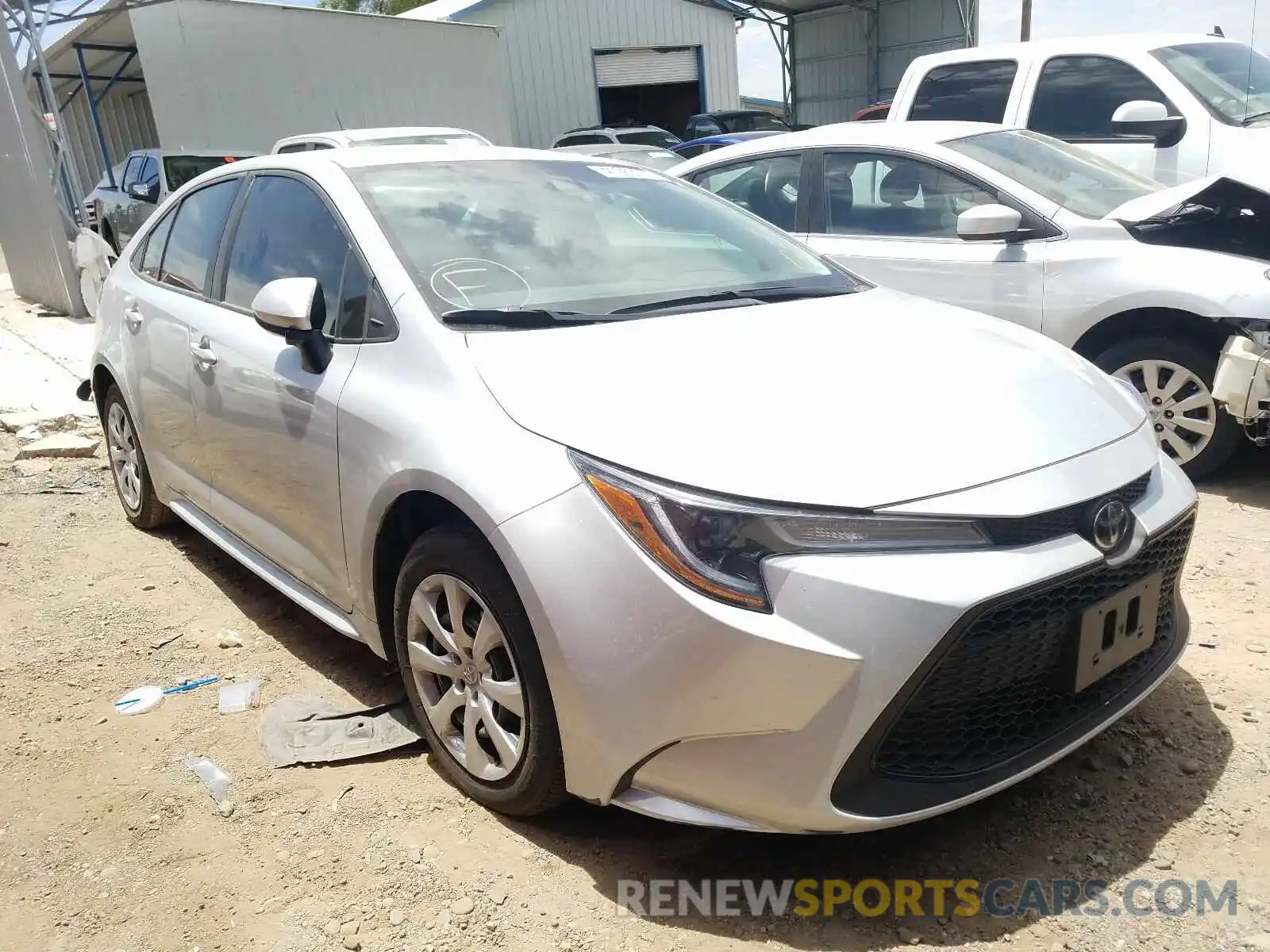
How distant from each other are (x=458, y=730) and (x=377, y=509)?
591mm

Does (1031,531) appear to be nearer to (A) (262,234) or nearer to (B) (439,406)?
(B) (439,406)

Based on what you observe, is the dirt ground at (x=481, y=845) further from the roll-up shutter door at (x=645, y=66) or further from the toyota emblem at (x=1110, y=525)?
the roll-up shutter door at (x=645, y=66)

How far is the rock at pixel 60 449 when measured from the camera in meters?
A: 6.09

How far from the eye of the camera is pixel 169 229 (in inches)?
166

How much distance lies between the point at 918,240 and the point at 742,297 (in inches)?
97.8

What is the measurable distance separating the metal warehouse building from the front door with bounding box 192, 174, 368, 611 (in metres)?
20.9

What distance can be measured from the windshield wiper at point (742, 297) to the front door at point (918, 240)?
72.5 inches

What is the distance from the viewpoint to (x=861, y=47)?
22.4 meters

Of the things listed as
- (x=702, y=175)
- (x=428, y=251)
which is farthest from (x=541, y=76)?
(x=428, y=251)

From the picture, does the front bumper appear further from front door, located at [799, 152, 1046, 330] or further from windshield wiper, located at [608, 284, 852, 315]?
front door, located at [799, 152, 1046, 330]

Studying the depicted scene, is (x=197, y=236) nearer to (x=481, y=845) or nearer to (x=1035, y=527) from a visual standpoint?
(x=481, y=845)

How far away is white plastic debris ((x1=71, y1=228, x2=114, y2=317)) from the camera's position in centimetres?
973

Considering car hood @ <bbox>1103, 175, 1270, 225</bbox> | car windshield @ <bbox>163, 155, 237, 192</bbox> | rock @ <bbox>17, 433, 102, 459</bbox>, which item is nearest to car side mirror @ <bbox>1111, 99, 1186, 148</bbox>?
car hood @ <bbox>1103, 175, 1270, 225</bbox>

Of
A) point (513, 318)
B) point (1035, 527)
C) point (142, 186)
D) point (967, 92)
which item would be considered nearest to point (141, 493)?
point (513, 318)
